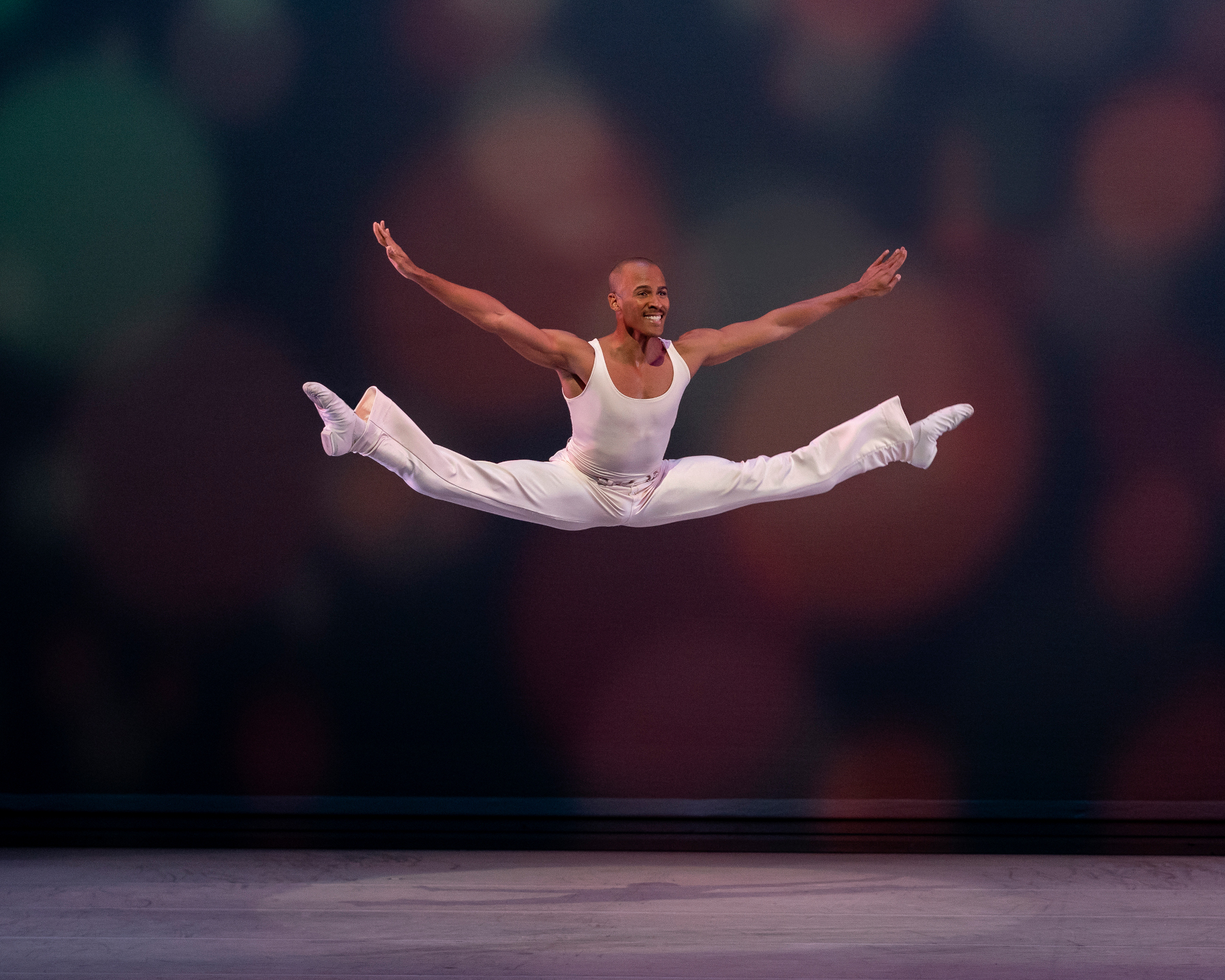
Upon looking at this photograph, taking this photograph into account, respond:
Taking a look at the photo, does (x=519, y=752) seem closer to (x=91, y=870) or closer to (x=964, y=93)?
(x=91, y=870)

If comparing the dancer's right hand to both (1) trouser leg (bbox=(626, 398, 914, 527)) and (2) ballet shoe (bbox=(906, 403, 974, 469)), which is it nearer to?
(1) trouser leg (bbox=(626, 398, 914, 527))

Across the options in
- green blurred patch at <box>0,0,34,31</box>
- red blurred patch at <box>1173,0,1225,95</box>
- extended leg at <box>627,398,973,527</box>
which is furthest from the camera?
green blurred patch at <box>0,0,34,31</box>

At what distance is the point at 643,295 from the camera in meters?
3.80

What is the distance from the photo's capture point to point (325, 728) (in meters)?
5.34

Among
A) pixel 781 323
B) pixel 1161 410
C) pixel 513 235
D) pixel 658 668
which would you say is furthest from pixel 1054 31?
pixel 658 668

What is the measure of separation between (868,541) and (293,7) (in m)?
3.36

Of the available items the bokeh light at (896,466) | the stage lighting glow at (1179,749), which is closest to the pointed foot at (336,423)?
the bokeh light at (896,466)

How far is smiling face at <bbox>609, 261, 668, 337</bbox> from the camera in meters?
3.80

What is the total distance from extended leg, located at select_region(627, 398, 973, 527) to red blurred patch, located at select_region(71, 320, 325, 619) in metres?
2.00

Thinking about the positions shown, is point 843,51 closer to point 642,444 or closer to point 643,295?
point 643,295

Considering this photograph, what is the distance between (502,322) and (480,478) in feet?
1.65

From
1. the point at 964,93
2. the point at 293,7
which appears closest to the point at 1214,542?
the point at 964,93

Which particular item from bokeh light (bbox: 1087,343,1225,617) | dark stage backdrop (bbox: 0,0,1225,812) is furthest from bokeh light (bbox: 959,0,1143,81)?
bokeh light (bbox: 1087,343,1225,617)

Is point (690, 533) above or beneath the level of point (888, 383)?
beneath
